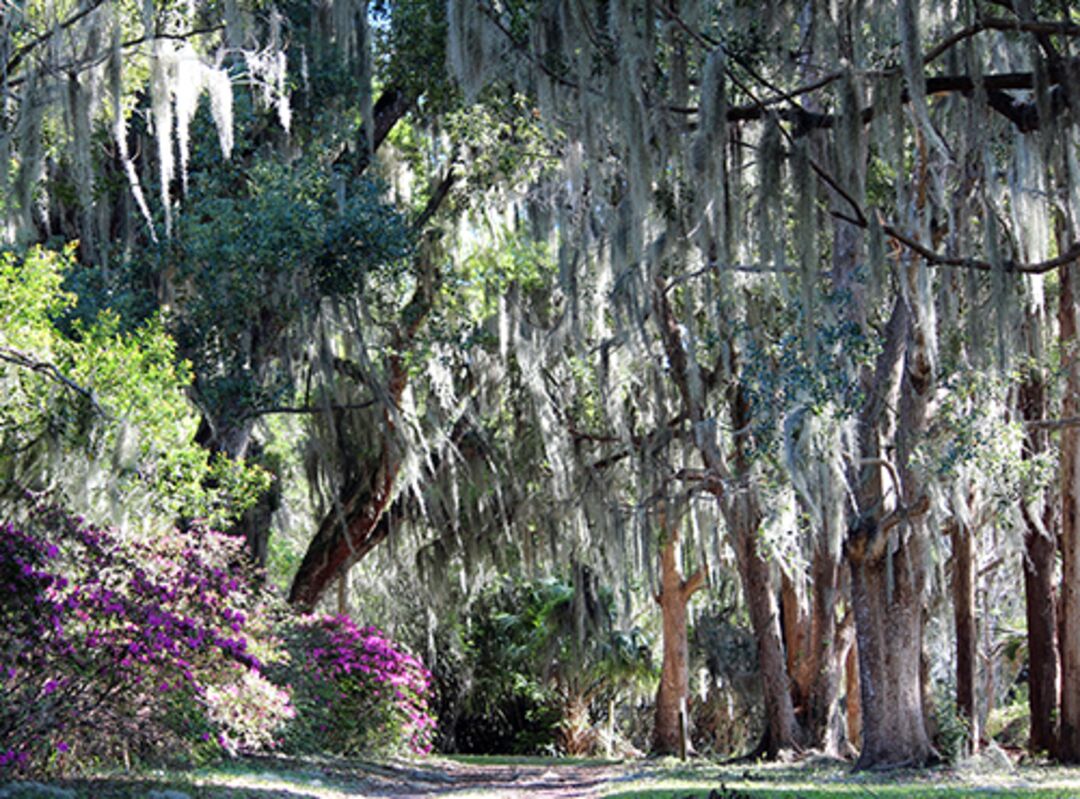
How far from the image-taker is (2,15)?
30.9 feet

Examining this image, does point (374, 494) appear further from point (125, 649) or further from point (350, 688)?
point (125, 649)

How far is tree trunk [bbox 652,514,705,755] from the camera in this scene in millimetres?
14641

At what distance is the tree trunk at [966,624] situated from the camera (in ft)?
39.9

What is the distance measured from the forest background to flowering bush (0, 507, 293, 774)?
3 centimetres

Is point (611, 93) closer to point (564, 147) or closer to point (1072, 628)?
point (564, 147)

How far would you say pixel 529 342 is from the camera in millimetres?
12906

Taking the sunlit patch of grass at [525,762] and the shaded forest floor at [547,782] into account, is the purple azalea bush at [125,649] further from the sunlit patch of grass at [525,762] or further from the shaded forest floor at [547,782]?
the sunlit patch of grass at [525,762]

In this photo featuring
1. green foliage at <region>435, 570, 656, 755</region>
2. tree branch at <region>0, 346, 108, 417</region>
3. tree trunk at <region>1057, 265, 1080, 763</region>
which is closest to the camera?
tree branch at <region>0, 346, 108, 417</region>

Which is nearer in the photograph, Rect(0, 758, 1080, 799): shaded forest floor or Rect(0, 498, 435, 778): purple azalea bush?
Rect(0, 498, 435, 778): purple azalea bush

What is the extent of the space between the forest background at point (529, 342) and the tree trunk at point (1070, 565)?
0.03m

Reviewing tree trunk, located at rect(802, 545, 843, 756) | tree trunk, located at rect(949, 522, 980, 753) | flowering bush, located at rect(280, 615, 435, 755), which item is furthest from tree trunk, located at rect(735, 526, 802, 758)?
flowering bush, located at rect(280, 615, 435, 755)

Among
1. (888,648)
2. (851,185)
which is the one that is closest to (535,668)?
(888,648)

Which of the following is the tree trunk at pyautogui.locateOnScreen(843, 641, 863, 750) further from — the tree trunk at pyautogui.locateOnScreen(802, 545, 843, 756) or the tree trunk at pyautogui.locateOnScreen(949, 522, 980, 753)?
the tree trunk at pyautogui.locateOnScreen(949, 522, 980, 753)

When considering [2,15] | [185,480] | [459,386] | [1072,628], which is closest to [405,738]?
[459,386]
